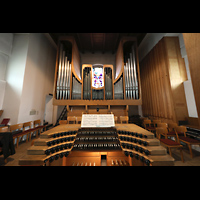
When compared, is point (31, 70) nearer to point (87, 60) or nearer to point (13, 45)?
Answer: point (13, 45)

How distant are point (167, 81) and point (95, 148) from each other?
528 centimetres

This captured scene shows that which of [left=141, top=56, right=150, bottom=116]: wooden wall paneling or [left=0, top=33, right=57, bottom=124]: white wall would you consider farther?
[left=141, top=56, right=150, bottom=116]: wooden wall paneling

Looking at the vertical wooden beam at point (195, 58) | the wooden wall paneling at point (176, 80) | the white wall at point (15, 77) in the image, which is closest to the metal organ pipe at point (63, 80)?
the white wall at point (15, 77)

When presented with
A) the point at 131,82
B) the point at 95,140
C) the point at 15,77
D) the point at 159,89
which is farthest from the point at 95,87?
the point at 15,77

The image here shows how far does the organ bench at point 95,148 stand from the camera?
5.14ft

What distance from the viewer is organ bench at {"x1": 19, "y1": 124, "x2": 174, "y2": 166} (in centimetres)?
157

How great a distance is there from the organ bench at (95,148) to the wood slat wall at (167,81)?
143 inches

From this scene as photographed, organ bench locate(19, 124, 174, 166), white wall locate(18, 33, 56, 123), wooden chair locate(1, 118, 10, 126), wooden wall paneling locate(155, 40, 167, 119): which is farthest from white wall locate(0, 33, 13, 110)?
wooden wall paneling locate(155, 40, 167, 119)

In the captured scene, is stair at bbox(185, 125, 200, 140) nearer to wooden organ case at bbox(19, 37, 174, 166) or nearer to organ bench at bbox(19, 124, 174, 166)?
wooden organ case at bbox(19, 37, 174, 166)

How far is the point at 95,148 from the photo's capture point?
198 centimetres

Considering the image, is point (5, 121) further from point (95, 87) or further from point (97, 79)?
point (97, 79)

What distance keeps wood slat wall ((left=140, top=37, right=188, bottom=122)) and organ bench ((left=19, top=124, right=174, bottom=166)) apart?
11.9 ft

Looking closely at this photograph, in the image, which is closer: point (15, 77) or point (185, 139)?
point (185, 139)
